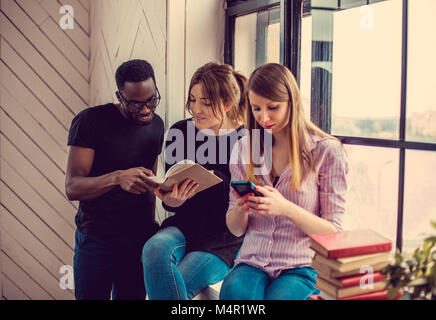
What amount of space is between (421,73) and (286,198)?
24.3 inches

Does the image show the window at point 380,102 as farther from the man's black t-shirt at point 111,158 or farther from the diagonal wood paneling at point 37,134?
the diagonal wood paneling at point 37,134

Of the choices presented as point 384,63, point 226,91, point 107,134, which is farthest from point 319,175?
point 107,134

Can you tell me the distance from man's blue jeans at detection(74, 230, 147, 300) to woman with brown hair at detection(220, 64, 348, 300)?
0.71m

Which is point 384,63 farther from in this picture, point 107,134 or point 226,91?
point 107,134

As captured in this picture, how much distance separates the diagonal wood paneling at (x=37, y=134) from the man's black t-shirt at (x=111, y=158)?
977mm

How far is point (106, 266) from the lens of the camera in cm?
207

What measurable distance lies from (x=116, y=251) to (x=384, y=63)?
1412mm

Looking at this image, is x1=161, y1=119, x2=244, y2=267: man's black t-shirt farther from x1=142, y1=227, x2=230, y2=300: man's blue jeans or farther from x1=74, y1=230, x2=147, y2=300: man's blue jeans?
x1=74, y1=230, x2=147, y2=300: man's blue jeans

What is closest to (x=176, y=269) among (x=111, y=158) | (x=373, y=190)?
(x=111, y=158)

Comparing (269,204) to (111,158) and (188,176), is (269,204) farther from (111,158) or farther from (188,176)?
(111,158)

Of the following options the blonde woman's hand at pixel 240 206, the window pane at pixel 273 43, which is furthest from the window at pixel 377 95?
the blonde woman's hand at pixel 240 206

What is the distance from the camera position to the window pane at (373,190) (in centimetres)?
160
